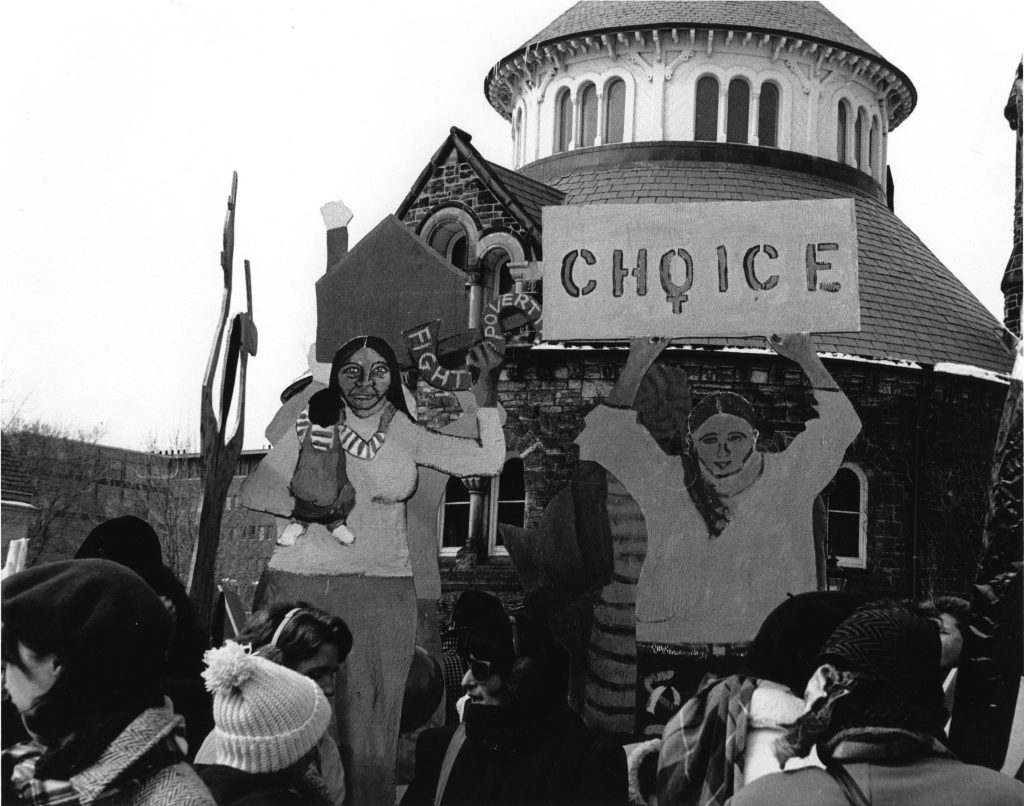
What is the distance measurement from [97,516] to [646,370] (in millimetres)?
21524

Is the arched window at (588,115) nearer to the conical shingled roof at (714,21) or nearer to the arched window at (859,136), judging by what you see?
the conical shingled roof at (714,21)

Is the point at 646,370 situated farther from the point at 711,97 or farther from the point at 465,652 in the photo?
the point at 711,97

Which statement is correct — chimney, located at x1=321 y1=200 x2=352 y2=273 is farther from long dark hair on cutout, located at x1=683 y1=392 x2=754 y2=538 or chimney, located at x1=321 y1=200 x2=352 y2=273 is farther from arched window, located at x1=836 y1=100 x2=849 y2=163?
arched window, located at x1=836 y1=100 x2=849 y2=163

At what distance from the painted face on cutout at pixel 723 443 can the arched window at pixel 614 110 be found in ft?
49.0

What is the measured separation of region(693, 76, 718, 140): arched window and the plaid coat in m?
20.0

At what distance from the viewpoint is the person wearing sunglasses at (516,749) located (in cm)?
611

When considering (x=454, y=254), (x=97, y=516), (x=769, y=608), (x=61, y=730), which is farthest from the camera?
(x=97, y=516)

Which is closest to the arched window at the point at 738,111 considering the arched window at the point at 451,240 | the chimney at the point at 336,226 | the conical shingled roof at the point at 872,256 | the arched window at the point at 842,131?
the conical shingled roof at the point at 872,256

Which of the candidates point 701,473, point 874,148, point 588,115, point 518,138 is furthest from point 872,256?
point 701,473

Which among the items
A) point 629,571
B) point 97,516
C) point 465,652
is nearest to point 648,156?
point 97,516

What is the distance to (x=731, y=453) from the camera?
8.29 m

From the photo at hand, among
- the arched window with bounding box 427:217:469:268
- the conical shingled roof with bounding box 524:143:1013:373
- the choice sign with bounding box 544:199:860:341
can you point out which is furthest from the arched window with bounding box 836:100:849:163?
the choice sign with bounding box 544:199:860:341

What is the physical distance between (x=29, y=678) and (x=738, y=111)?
67.2 feet

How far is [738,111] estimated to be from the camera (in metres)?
22.8
